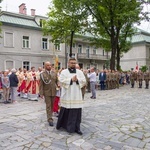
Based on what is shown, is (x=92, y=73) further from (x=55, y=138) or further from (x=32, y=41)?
(x=32, y=41)

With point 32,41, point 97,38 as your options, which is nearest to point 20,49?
point 32,41

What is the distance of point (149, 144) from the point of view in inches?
203

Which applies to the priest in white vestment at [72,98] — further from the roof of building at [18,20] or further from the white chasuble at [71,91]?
the roof of building at [18,20]

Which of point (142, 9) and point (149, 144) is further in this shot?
point (142, 9)

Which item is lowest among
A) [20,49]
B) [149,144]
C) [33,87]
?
[149,144]

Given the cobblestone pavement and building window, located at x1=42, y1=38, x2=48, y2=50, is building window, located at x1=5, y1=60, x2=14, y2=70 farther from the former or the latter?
the cobblestone pavement

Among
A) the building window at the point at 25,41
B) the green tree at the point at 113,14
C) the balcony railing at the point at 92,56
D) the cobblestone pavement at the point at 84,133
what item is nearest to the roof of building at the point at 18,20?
the building window at the point at 25,41

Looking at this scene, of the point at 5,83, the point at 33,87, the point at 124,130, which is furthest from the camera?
Answer: the point at 33,87

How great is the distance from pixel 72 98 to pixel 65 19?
19.6 m

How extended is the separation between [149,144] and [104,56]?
37149 millimetres

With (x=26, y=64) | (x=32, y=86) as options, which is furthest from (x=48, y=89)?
(x=26, y=64)

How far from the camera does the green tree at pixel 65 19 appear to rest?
23.0 meters

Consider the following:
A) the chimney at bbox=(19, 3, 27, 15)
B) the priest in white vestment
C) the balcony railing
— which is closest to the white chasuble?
the priest in white vestment

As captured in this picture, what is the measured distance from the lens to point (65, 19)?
24219 mm
